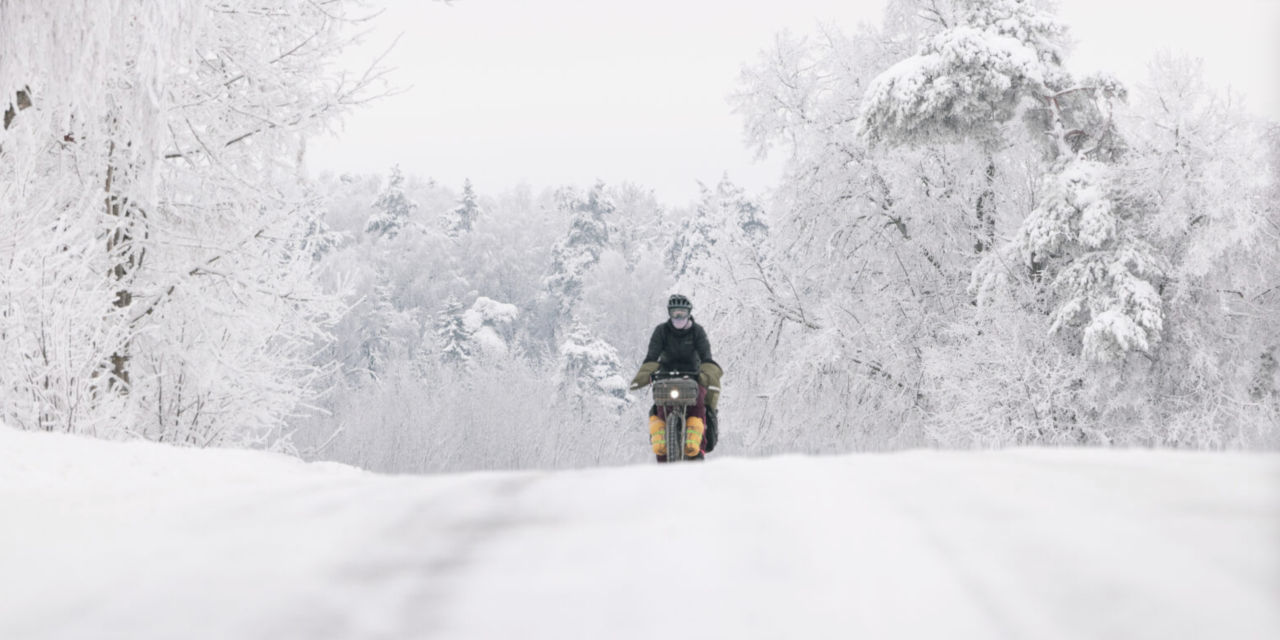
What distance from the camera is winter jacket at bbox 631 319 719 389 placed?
785cm

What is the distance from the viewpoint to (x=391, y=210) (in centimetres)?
7375

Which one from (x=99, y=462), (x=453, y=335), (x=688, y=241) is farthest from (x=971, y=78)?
(x=688, y=241)

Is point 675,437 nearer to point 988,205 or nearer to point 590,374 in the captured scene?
point 988,205

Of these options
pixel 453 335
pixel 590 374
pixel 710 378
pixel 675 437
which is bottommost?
pixel 590 374

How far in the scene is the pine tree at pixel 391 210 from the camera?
7238 cm

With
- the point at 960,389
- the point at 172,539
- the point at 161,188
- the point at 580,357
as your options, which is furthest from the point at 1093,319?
the point at 580,357

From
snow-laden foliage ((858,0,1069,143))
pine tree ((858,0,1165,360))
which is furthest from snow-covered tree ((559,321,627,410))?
snow-laden foliage ((858,0,1069,143))

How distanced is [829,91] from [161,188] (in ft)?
48.7

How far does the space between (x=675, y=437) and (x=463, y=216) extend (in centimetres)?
7264

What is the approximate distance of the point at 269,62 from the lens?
10.3 m

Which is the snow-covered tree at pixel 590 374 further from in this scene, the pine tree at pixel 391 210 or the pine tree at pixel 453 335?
the pine tree at pixel 391 210

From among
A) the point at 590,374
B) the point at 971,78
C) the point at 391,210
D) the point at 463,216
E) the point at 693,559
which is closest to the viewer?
the point at 693,559

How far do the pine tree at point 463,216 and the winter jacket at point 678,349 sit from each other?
6974 centimetres

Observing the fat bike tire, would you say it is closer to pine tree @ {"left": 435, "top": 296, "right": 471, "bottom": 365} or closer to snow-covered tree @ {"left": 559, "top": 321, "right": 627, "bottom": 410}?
snow-covered tree @ {"left": 559, "top": 321, "right": 627, "bottom": 410}
